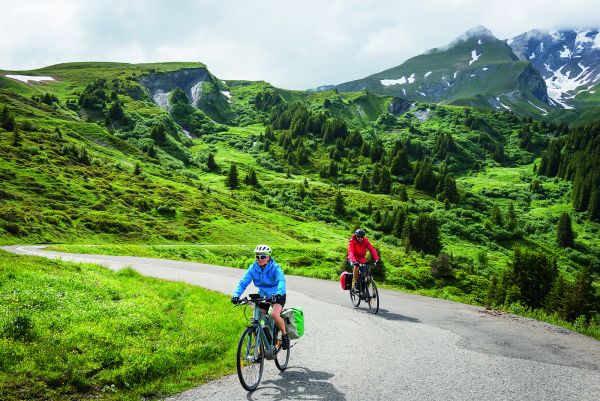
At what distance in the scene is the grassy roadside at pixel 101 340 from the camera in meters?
8.91

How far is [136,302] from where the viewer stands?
1554 cm

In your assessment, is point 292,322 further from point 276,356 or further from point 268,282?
point 268,282

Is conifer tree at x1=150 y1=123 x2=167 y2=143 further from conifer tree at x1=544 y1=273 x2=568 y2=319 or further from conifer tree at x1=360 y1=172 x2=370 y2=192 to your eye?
conifer tree at x1=544 y1=273 x2=568 y2=319

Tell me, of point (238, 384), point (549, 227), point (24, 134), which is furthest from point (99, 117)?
point (238, 384)

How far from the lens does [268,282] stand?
415 inches

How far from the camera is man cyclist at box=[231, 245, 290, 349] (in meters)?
10.1

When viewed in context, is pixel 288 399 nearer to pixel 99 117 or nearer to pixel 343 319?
pixel 343 319

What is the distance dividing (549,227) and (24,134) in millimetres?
164058


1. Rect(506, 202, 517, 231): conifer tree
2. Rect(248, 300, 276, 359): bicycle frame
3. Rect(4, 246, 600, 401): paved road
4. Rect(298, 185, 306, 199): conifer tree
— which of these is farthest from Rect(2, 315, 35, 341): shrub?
Rect(506, 202, 517, 231): conifer tree

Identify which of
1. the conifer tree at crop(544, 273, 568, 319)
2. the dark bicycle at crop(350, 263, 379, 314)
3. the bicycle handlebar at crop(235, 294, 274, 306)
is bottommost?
the conifer tree at crop(544, 273, 568, 319)

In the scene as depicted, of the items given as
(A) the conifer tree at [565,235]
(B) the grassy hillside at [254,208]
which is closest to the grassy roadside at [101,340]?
(B) the grassy hillside at [254,208]

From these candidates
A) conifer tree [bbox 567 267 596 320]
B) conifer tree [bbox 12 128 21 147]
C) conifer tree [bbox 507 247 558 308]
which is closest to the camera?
conifer tree [bbox 567 267 596 320]

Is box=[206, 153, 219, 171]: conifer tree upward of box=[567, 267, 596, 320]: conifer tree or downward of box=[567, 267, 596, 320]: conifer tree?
upward

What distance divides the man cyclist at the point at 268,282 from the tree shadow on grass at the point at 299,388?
77cm
